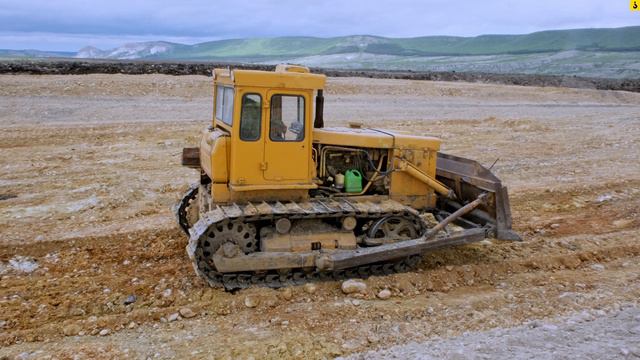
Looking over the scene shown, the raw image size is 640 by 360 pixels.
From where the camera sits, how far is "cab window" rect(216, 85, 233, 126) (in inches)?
290

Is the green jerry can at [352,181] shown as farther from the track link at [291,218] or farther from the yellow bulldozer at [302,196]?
the track link at [291,218]

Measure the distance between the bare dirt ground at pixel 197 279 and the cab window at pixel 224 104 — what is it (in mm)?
1971

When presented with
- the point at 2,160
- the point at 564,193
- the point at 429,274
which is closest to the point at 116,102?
the point at 2,160

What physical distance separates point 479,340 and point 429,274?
1.72 meters

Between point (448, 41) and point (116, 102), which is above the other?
point (448, 41)

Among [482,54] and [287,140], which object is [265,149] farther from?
[482,54]

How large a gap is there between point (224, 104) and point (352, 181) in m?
1.96

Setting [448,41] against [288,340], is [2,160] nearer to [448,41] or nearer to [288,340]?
[288,340]

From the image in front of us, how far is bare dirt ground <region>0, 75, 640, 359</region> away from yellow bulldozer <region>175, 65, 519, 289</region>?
328 mm

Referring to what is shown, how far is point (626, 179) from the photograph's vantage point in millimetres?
13398

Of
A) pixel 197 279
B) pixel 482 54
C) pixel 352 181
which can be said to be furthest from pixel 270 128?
pixel 482 54

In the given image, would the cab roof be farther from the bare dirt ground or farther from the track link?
the bare dirt ground

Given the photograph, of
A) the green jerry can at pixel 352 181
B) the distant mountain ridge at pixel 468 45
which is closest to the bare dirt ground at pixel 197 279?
the green jerry can at pixel 352 181

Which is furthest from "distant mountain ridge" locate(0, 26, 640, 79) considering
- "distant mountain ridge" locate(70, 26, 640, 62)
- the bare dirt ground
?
the bare dirt ground
